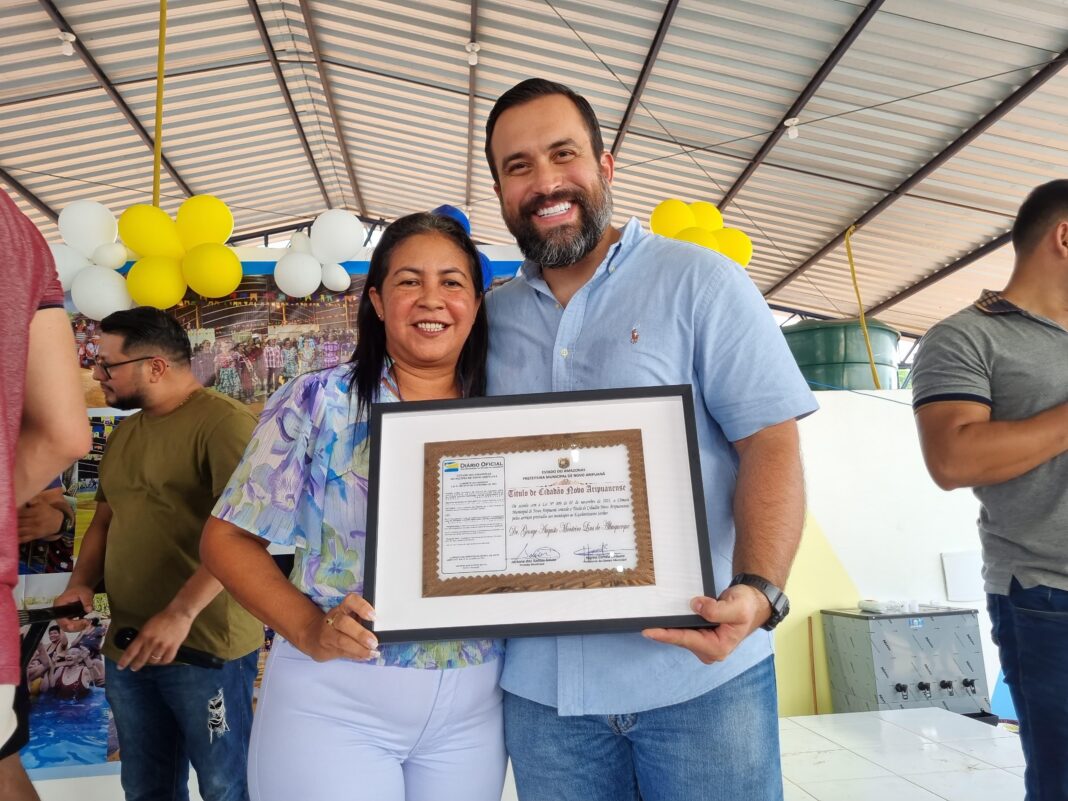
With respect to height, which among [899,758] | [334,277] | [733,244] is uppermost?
[733,244]

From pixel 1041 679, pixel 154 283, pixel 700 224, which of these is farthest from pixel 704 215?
pixel 1041 679

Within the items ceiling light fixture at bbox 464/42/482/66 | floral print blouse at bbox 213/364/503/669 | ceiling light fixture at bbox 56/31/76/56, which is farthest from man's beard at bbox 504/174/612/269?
ceiling light fixture at bbox 56/31/76/56

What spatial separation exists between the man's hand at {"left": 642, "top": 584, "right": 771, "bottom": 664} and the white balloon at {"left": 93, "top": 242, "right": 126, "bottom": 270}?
3802 millimetres

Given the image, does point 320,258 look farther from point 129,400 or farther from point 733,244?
point 733,244

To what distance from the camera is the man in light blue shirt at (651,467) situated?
121 cm

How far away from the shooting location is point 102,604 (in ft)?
11.6

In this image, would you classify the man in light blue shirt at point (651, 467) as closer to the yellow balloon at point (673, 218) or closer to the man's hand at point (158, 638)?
the man's hand at point (158, 638)

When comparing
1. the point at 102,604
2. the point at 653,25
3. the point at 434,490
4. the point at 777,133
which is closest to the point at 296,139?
the point at 653,25

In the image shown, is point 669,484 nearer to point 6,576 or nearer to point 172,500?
point 6,576

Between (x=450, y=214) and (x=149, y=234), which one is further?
(x=149, y=234)

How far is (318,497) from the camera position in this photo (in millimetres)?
1294

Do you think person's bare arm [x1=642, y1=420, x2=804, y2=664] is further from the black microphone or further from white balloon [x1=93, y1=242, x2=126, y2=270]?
white balloon [x1=93, y1=242, x2=126, y2=270]

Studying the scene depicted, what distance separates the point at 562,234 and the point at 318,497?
2.18 ft

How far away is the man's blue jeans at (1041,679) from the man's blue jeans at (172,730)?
88.6 inches
